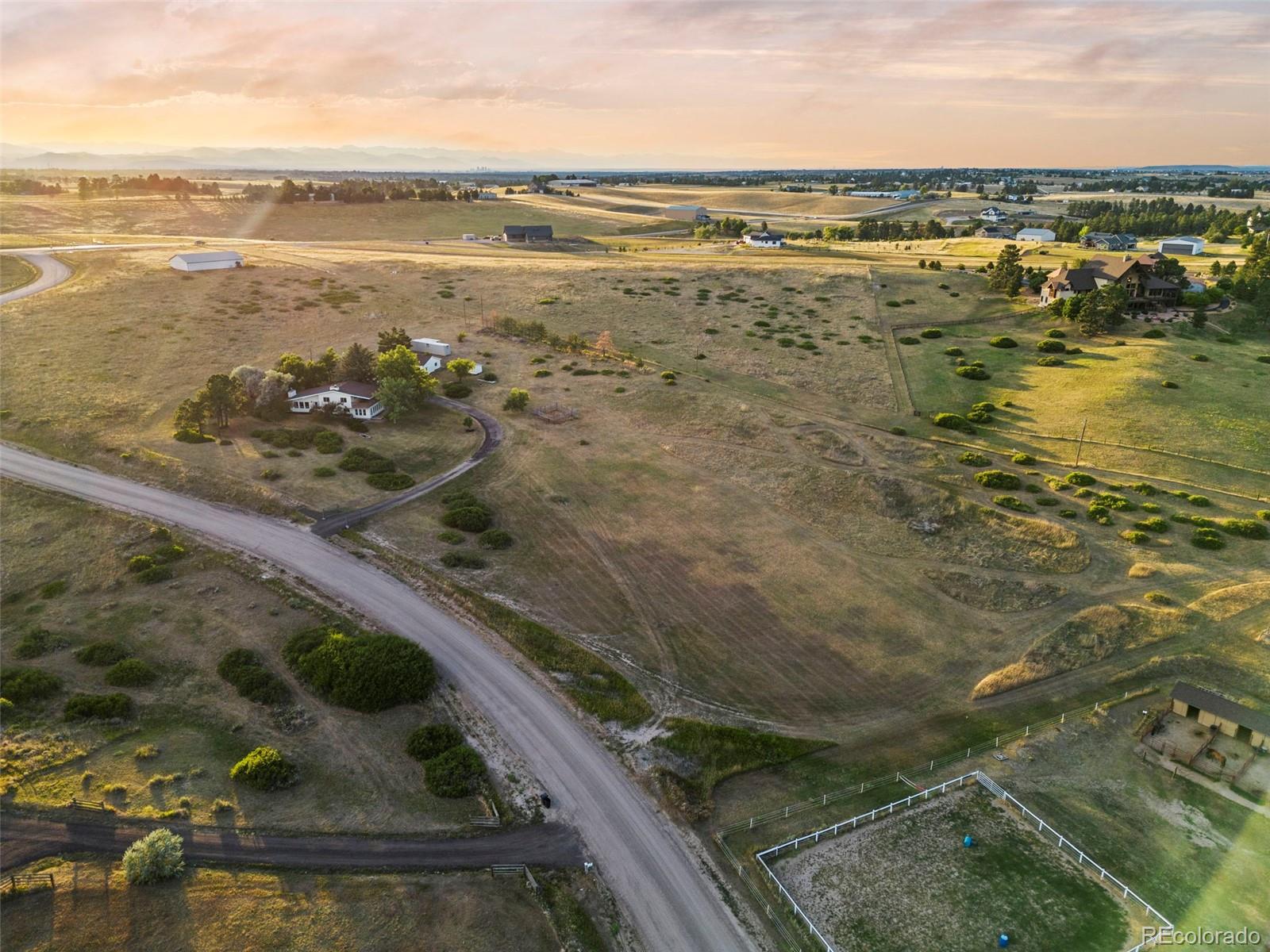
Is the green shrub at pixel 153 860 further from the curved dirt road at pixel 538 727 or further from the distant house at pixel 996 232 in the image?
the distant house at pixel 996 232

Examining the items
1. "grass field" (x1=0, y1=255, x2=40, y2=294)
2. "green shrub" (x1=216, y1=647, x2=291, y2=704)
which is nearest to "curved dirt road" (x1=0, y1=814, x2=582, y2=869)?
"green shrub" (x1=216, y1=647, x2=291, y2=704)

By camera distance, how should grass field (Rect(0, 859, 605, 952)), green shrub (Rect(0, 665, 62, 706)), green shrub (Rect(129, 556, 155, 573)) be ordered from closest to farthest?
grass field (Rect(0, 859, 605, 952)) → green shrub (Rect(0, 665, 62, 706)) → green shrub (Rect(129, 556, 155, 573))

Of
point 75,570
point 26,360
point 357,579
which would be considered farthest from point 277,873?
point 26,360

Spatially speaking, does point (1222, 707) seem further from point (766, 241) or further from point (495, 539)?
point (766, 241)

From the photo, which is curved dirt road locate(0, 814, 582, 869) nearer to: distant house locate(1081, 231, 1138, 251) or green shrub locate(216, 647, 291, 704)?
green shrub locate(216, 647, 291, 704)

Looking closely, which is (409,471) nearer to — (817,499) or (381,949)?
(817,499)

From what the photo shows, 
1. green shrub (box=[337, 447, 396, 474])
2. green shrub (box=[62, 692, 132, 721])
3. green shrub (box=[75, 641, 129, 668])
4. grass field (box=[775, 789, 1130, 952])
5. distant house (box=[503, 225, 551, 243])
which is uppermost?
distant house (box=[503, 225, 551, 243])

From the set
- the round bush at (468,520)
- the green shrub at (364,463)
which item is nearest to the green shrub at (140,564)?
the green shrub at (364,463)
